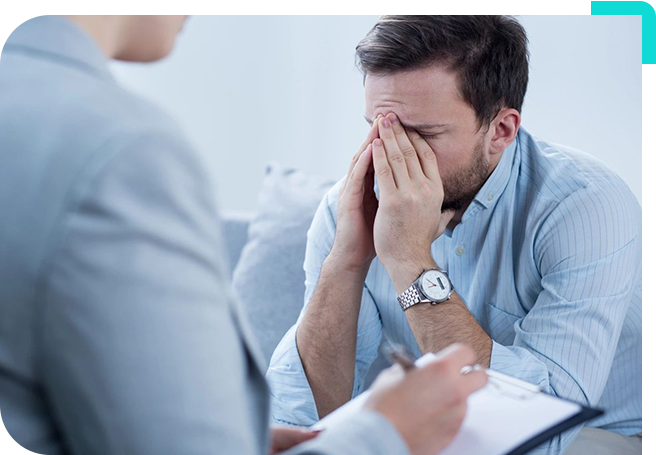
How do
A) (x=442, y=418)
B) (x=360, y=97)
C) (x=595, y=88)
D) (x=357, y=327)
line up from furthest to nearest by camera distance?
(x=360, y=97), (x=595, y=88), (x=357, y=327), (x=442, y=418)

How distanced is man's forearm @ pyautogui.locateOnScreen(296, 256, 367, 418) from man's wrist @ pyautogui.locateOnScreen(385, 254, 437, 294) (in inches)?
6.2

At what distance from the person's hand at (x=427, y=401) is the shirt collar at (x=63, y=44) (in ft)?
1.28

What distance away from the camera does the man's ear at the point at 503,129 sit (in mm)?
1612

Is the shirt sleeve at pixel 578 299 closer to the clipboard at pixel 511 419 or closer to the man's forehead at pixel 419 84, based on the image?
the man's forehead at pixel 419 84

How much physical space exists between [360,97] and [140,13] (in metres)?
1.72

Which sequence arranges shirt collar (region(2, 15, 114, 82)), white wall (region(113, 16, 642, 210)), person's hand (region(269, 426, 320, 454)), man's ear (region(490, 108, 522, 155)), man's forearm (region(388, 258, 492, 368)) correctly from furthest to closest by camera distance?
white wall (region(113, 16, 642, 210))
man's ear (region(490, 108, 522, 155))
man's forearm (region(388, 258, 492, 368))
person's hand (region(269, 426, 320, 454))
shirt collar (region(2, 15, 114, 82))

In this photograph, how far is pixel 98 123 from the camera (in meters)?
0.54

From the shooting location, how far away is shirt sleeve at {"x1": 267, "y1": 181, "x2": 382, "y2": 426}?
159 centimetres

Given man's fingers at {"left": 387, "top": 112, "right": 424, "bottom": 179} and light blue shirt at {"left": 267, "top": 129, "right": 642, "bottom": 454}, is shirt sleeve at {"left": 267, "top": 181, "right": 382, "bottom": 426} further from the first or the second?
man's fingers at {"left": 387, "top": 112, "right": 424, "bottom": 179}

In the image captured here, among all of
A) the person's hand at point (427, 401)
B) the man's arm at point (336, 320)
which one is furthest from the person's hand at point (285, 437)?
the man's arm at point (336, 320)

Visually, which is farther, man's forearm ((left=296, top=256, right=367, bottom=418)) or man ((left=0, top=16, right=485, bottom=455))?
man's forearm ((left=296, top=256, right=367, bottom=418))

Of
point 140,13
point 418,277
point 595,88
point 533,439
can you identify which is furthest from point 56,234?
point 595,88

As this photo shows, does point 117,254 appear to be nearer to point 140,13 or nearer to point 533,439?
point 140,13

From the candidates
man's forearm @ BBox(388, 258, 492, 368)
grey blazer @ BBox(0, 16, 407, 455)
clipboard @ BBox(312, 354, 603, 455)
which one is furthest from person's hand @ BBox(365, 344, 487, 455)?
man's forearm @ BBox(388, 258, 492, 368)
